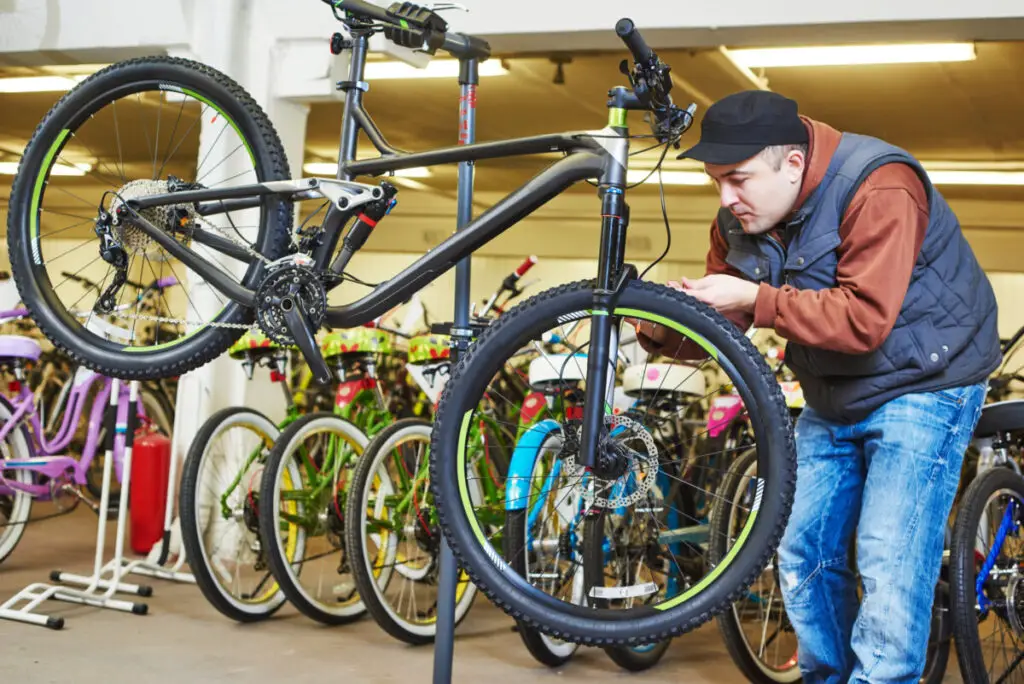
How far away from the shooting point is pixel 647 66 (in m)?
1.80

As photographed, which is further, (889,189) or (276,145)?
(276,145)

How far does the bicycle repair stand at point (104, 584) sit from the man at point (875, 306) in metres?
2.78

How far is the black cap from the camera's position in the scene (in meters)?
1.95

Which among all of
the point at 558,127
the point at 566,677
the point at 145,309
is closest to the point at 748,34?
the point at 566,677

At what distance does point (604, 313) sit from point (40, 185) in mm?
1325

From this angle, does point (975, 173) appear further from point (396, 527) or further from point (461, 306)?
point (461, 306)

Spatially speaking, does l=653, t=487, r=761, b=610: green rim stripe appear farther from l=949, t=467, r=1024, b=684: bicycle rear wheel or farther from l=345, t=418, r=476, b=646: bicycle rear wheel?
l=345, t=418, r=476, b=646: bicycle rear wheel

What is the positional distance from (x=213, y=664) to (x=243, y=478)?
108 cm

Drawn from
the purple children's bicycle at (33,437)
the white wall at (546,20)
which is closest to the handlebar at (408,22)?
the white wall at (546,20)

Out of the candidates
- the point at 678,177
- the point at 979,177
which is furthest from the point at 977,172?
the point at 678,177

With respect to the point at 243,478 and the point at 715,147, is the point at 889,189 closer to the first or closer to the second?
the point at 715,147

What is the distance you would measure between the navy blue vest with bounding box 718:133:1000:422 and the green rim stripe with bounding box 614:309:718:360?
1.34ft

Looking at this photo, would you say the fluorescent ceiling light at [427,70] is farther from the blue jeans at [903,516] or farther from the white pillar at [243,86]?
the blue jeans at [903,516]

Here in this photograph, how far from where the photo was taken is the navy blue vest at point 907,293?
80.0 inches
